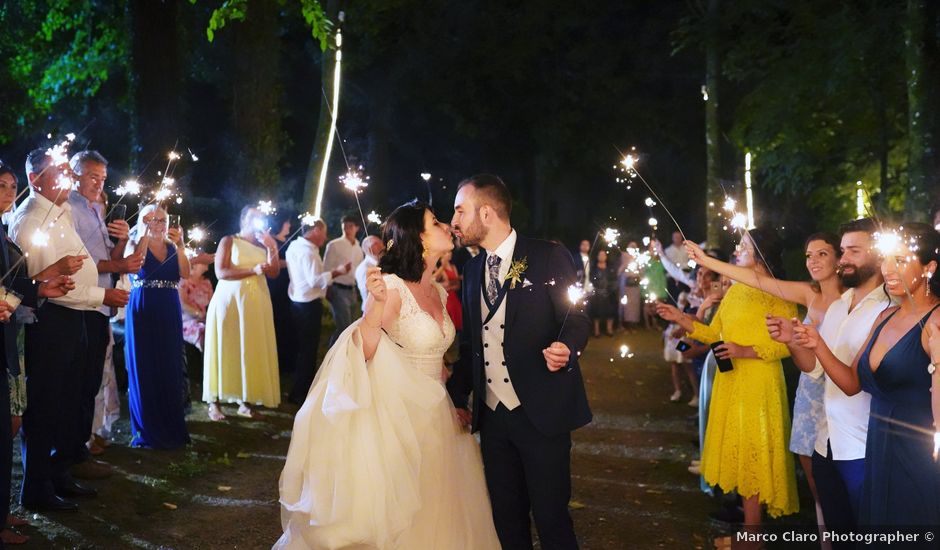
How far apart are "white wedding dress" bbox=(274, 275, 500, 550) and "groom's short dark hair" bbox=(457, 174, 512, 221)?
709 millimetres

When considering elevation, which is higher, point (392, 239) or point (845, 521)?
point (392, 239)

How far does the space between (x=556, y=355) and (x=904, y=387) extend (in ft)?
5.47

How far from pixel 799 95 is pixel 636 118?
11763 millimetres

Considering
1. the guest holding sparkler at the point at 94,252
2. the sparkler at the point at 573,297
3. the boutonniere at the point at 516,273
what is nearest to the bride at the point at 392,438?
the boutonniere at the point at 516,273

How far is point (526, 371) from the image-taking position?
4.88 meters

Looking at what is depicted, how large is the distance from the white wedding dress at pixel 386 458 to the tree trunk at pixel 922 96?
25.0 ft

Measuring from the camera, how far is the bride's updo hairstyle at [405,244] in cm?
522

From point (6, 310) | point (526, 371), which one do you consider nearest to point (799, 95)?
point (526, 371)

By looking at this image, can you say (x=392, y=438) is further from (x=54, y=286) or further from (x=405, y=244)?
(x=54, y=286)

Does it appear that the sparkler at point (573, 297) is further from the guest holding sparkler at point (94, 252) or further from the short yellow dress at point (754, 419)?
the guest holding sparkler at point (94, 252)

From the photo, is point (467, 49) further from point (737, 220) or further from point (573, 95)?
point (737, 220)

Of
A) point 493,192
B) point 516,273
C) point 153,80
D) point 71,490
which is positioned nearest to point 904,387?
point 516,273

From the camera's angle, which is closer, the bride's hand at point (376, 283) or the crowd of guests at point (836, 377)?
the crowd of guests at point (836, 377)

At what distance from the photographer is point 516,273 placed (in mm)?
5000
